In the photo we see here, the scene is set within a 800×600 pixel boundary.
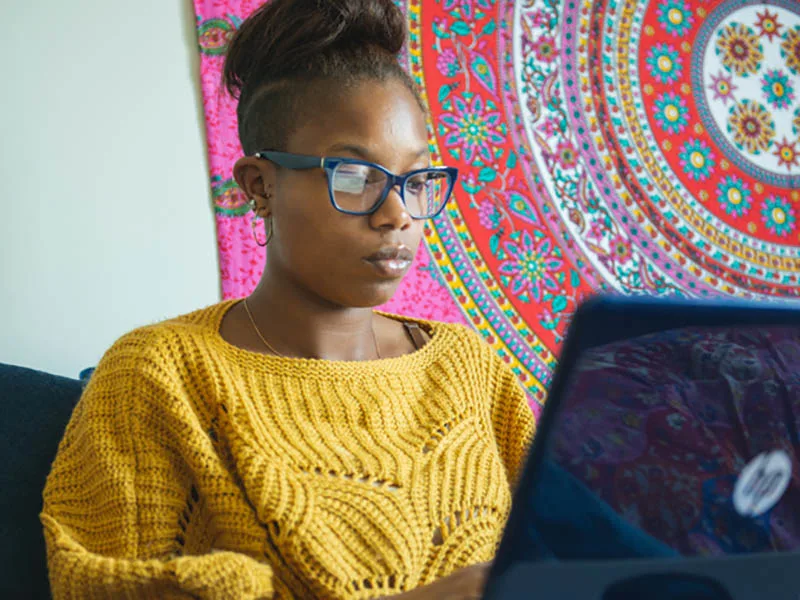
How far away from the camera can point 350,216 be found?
2.89 feet

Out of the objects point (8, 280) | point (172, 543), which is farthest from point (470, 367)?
point (8, 280)

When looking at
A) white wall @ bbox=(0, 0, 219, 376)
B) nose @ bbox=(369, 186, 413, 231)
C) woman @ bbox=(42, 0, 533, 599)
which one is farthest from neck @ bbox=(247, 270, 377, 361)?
white wall @ bbox=(0, 0, 219, 376)

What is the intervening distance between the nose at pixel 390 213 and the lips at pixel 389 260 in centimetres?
3

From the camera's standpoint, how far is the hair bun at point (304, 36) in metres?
0.96

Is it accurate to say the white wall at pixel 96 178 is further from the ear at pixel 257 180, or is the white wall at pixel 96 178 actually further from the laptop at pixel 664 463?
the laptop at pixel 664 463

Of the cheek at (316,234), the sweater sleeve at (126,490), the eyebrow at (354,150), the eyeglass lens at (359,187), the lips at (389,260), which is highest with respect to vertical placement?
the eyebrow at (354,150)

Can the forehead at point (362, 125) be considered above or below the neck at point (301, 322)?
above

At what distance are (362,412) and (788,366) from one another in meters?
0.55

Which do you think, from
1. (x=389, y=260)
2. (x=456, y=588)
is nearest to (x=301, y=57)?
(x=389, y=260)

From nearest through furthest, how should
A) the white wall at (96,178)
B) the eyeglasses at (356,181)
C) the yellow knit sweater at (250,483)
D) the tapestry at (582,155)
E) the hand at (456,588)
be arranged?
the hand at (456,588) < the yellow knit sweater at (250,483) < the eyeglasses at (356,181) < the white wall at (96,178) < the tapestry at (582,155)

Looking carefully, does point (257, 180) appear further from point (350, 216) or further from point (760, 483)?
point (760, 483)

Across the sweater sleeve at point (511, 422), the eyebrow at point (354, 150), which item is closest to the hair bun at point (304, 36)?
the eyebrow at point (354, 150)

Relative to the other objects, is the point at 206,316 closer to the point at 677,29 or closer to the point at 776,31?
the point at 677,29

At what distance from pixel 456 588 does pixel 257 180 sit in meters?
0.53
